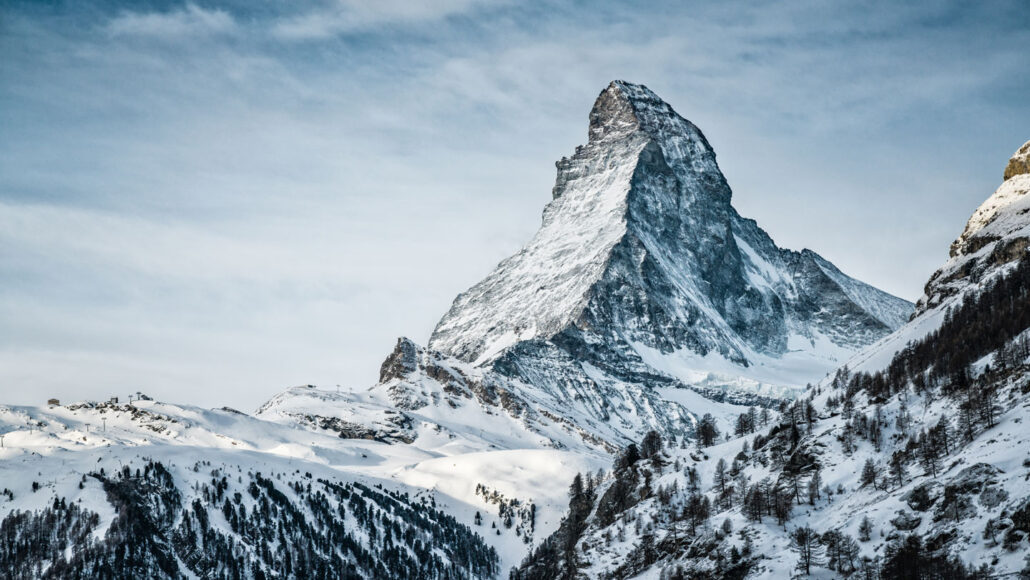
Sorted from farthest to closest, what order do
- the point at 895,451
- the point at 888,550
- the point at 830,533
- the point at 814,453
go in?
the point at 814,453 < the point at 895,451 < the point at 830,533 < the point at 888,550

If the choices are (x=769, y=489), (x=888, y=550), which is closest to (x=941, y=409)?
(x=769, y=489)

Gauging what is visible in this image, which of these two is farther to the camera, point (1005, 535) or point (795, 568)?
point (795, 568)

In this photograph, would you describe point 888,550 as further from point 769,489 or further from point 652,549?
point 652,549

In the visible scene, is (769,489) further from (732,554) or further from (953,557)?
(953,557)

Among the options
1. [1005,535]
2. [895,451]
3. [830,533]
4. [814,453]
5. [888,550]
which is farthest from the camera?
[814,453]

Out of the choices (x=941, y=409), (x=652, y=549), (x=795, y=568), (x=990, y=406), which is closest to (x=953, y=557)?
(x=795, y=568)

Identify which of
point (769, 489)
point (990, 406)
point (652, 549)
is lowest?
point (652, 549)

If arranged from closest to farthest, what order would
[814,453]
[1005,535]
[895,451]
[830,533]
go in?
[1005,535], [830,533], [895,451], [814,453]

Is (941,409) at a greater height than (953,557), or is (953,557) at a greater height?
(941,409)

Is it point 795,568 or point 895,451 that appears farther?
point 895,451

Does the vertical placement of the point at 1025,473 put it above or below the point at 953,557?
above
